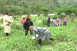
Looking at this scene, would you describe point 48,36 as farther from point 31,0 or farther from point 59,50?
point 31,0

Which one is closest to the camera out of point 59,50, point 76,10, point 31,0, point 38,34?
point 59,50

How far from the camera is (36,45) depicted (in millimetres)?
4336

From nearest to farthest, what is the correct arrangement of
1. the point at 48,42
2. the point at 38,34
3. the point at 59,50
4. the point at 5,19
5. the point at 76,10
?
the point at 59,50, the point at 38,34, the point at 48,42, the point at 5,19, the point at 76,10

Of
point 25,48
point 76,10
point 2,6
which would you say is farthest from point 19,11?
point 25,48

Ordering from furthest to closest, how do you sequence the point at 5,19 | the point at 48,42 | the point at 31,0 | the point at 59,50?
the point at 31,0 → the point at 5,19 → the point at 48,42 → the point at 59,50

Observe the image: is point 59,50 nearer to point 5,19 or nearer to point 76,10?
point 5,19

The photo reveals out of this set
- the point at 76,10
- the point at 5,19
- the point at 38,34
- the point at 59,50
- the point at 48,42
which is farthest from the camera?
the point at 76,10

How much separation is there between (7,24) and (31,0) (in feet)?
156

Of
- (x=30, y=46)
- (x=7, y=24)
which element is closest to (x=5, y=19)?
(x=7, y=24)

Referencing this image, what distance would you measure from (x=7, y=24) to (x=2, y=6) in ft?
86.7

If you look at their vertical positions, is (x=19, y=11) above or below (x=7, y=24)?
below

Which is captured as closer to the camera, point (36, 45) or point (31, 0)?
point (36, 45)

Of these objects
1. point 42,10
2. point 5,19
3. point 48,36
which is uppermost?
point 5,19

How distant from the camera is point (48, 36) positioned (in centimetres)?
430
